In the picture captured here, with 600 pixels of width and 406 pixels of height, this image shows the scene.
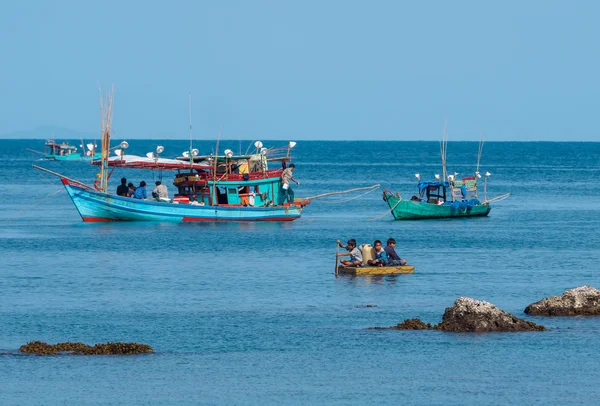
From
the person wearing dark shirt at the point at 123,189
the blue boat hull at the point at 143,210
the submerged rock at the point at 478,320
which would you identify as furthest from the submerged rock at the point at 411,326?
the person wearing dark shirt at the point at 123,189

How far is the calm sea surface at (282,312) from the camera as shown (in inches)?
832

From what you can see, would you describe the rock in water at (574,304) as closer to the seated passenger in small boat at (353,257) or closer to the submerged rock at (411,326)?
the submerged rock at (411,326)

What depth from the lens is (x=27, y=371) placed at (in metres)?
21.9

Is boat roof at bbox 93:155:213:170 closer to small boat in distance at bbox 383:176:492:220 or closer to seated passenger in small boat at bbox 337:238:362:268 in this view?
small boat in distance at bbox 383:176:492:220

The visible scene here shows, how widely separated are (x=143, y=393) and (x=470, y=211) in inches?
1625

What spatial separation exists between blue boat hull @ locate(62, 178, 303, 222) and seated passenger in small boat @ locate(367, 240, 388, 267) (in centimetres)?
1888

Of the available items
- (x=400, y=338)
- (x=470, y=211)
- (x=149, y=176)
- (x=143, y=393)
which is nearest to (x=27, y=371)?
(x=143, y=393)

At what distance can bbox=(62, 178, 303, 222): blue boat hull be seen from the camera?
52.9 m

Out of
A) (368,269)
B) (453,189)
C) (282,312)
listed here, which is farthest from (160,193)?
(282,312)

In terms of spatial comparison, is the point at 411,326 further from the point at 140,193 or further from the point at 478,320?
the point at 140,193

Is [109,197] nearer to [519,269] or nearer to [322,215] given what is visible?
[322,215]

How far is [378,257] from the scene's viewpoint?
35406 millimetres

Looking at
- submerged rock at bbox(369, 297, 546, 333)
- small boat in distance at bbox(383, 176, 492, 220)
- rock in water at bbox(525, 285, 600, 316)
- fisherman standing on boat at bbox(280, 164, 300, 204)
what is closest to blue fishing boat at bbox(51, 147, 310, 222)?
fisherman standing on boat at bbox(280, 164, 300, 204)

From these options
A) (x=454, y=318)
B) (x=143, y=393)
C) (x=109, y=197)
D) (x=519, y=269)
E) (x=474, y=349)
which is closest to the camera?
(x=143, y=393)
